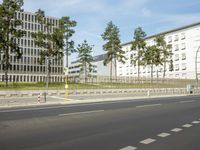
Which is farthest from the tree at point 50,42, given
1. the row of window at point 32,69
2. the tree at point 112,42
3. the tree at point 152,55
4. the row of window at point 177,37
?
the row of window at point 32,69

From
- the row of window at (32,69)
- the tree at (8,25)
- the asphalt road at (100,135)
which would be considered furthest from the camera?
the row of window at (32,69)

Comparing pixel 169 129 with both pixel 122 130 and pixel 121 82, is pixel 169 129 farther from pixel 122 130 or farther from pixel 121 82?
pixel 121 82

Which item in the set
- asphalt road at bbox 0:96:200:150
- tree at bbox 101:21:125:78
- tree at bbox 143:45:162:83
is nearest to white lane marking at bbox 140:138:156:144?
asphalt road at bbox 0:96:200:150

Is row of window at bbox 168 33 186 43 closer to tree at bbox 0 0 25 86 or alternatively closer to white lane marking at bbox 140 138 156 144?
tree at bbox 0 0 25 86

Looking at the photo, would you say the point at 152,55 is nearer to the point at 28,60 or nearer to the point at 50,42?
the point at 50,42

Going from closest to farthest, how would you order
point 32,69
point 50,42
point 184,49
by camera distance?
point 50,42
point 184,49
point 32,69

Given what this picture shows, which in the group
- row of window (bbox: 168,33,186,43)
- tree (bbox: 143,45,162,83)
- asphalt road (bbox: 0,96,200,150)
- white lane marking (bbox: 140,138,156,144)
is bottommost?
white lane marking (bbox: 140,138,156,144)

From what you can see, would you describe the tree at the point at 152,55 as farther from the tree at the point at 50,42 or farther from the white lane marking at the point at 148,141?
the white lane marking at the point at 148,141

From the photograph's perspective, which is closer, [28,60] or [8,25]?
[8,25]

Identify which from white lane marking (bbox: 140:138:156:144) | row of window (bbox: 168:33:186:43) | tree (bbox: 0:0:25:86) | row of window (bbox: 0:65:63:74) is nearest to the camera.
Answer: white lane marking (bbox: 140:138:156:144)

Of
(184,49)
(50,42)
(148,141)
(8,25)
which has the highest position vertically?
(184,49)

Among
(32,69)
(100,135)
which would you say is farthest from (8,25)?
(32,69)

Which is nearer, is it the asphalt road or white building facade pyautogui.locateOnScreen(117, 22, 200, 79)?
the asphalt road

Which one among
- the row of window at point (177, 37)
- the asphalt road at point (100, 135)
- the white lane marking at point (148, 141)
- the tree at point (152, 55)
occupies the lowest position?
the white lane marking at point (148, 141)
